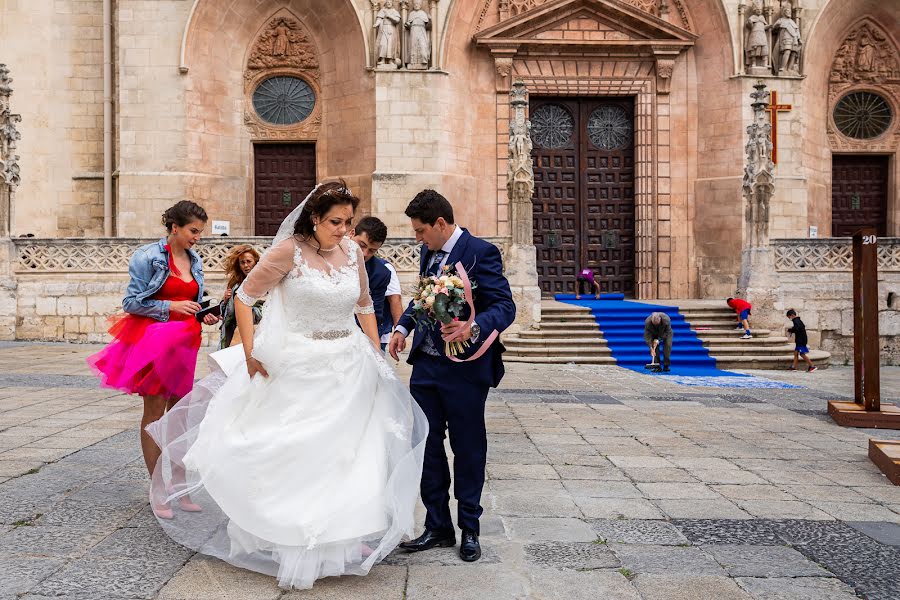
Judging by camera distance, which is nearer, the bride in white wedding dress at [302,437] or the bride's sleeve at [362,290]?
the bride in white wedding dress at [302,437]

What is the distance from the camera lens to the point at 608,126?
904 inches

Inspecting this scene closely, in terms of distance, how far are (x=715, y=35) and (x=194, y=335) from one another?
64.7 feet

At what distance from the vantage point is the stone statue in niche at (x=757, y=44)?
2133cm

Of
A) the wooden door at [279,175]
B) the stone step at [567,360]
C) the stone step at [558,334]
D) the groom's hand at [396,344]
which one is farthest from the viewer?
the wooden door at [279,175]

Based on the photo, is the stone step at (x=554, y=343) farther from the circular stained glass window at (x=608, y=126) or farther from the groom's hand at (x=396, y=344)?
the groom's hand at (x=396, y=344)

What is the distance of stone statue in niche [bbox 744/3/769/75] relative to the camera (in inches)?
840

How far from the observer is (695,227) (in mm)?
22578

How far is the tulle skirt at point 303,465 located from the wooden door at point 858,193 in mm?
22130

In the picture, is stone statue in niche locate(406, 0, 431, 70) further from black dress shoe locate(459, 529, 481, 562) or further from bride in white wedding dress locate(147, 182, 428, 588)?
black dress shoe locate(459, 529, 481, 562)

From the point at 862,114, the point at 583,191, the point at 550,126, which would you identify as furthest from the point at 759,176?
the point at 862,114

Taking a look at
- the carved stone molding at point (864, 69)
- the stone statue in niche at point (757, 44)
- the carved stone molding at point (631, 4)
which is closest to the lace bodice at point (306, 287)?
the carved stone molding at point (631, 4)

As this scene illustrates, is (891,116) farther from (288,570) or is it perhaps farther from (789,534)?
(288,570)

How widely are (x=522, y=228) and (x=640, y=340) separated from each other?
10.8ft

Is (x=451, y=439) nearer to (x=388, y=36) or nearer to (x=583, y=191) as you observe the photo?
(x=388, y=36)
